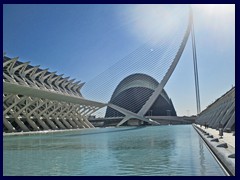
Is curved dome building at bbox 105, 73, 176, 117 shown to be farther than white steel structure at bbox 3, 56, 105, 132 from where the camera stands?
Yes

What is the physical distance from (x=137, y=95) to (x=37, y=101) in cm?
3597

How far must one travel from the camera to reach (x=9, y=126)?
110ft

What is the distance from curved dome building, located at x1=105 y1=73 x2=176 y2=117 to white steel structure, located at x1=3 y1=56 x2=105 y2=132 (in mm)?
15862

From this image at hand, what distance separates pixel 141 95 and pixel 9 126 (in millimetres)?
43959

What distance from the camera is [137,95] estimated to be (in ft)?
242

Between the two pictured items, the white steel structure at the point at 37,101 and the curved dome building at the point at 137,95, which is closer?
the white steel structure at the point at 37,101

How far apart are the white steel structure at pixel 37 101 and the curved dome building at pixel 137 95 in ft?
52.0

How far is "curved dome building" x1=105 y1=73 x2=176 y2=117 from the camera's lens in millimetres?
72875

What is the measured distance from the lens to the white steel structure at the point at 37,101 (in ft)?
112

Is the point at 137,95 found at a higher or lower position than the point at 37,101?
higher

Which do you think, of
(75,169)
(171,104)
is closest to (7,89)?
(75,169)

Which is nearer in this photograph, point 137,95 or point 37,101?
point 37,101

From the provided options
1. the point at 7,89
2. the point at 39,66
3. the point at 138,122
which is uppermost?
the point at 39,66
